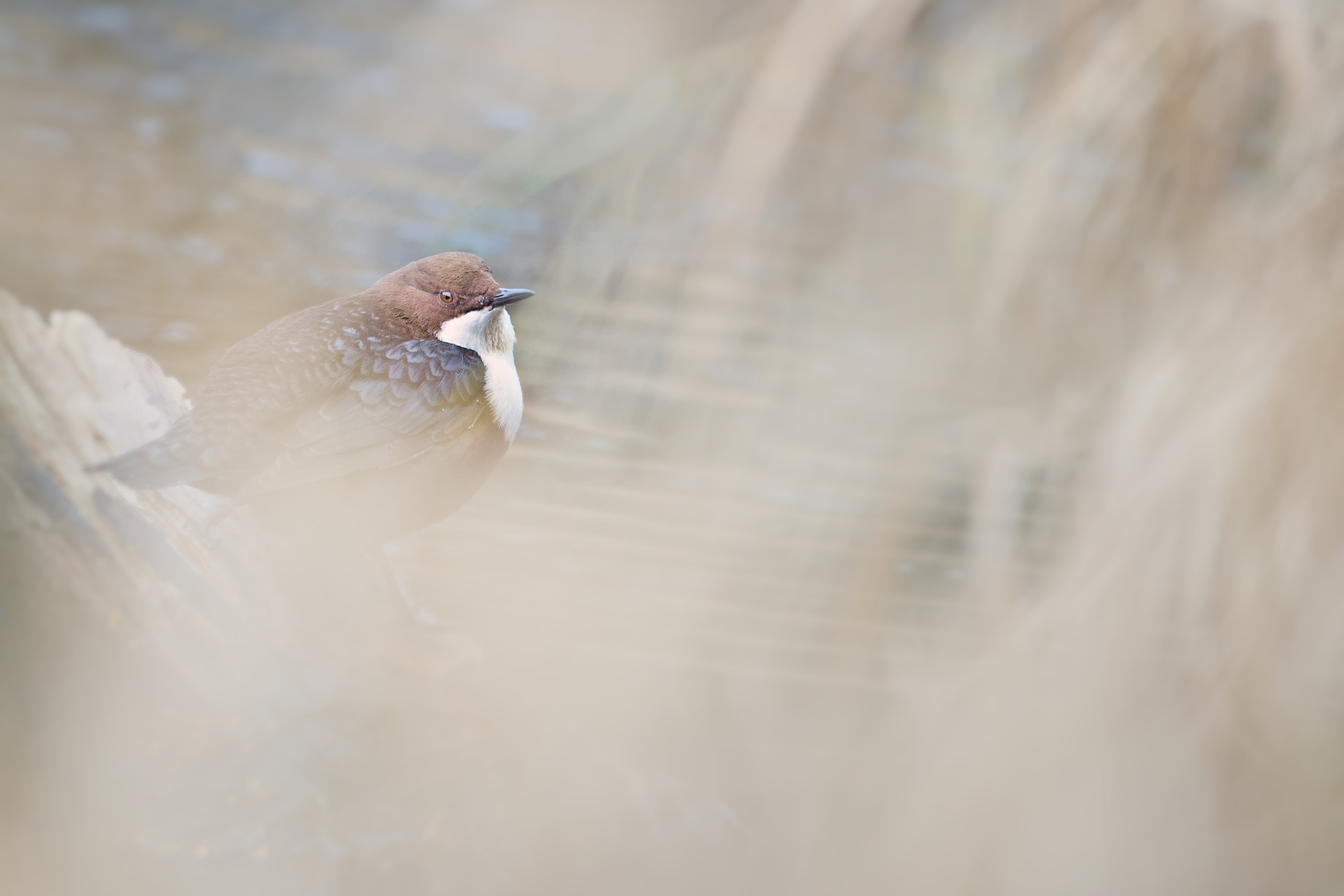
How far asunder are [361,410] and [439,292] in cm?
7

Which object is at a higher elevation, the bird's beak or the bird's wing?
the bird's beak

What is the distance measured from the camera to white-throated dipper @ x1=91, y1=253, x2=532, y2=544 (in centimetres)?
41

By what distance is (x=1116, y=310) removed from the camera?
0.67 metres

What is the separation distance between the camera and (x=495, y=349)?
18.5 inches

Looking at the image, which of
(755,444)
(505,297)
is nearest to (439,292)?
(505,297)

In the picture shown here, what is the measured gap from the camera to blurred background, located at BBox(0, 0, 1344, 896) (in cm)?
48

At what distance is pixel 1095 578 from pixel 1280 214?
0.33 meters

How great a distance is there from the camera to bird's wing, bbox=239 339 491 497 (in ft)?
1.37

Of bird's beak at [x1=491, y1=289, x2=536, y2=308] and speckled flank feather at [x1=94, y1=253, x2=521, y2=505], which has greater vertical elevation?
bird's beak at [x1=491, y1=289, x2=536, y2=308]

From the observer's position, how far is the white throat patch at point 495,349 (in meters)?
0.45

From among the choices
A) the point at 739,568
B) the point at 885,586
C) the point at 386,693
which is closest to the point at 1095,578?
the point at 885,586

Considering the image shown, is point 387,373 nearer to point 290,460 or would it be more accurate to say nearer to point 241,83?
point 290,460

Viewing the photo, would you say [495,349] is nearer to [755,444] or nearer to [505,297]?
[505,297]

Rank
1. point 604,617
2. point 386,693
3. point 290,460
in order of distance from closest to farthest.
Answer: point 290,460, point 386,693, point 604,617
